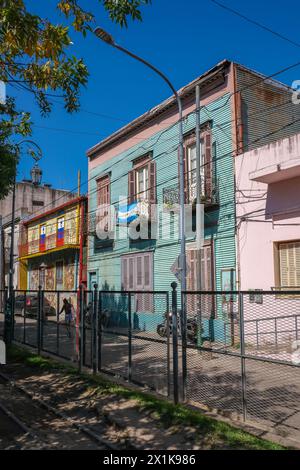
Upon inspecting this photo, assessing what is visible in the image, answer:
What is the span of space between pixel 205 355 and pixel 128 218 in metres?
13.1

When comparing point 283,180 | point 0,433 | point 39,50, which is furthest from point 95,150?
point 0,433

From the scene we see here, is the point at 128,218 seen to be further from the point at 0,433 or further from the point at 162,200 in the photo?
the point at 0,433

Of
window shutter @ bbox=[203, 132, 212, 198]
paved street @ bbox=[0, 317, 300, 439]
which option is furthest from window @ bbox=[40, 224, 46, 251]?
paved street @ bbox=[0, 317, 300, 439]

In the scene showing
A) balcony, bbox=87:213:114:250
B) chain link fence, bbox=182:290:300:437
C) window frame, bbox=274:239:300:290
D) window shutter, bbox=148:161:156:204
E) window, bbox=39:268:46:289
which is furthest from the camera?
window, bbox=39:268:46:289

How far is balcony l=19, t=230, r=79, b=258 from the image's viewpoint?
26.8 meters

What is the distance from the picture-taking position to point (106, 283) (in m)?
23.2

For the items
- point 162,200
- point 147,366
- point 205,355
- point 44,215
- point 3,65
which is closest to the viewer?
point 3,65

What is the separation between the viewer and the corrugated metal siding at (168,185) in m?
15.3

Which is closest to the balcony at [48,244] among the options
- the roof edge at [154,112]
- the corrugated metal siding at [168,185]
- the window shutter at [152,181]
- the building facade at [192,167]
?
the corrugated metal siding at [168,185]

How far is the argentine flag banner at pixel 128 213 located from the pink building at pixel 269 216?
239 inches

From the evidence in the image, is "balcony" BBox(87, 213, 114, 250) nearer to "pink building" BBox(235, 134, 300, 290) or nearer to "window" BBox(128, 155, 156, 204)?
"window" BBox(128, 155, 156, 204)

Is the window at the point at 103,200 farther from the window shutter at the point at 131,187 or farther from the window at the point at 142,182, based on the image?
the window at the point at 142,182

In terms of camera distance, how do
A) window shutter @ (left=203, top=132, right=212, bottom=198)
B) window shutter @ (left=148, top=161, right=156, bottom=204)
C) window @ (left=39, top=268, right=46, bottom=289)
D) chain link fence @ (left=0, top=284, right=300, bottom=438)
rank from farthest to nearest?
window @ (left=39, top=268, right=46, bottom=289)
window shutter @ (left=148, top=161, right=156, bottom=204)
window shutter @ (left=203, top=132, right=212, bottom=198)
chain link fence @ (left=0, top=284, right=300, bottom=438)

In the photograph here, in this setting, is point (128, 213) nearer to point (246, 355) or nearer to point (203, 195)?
point (203, 195)
